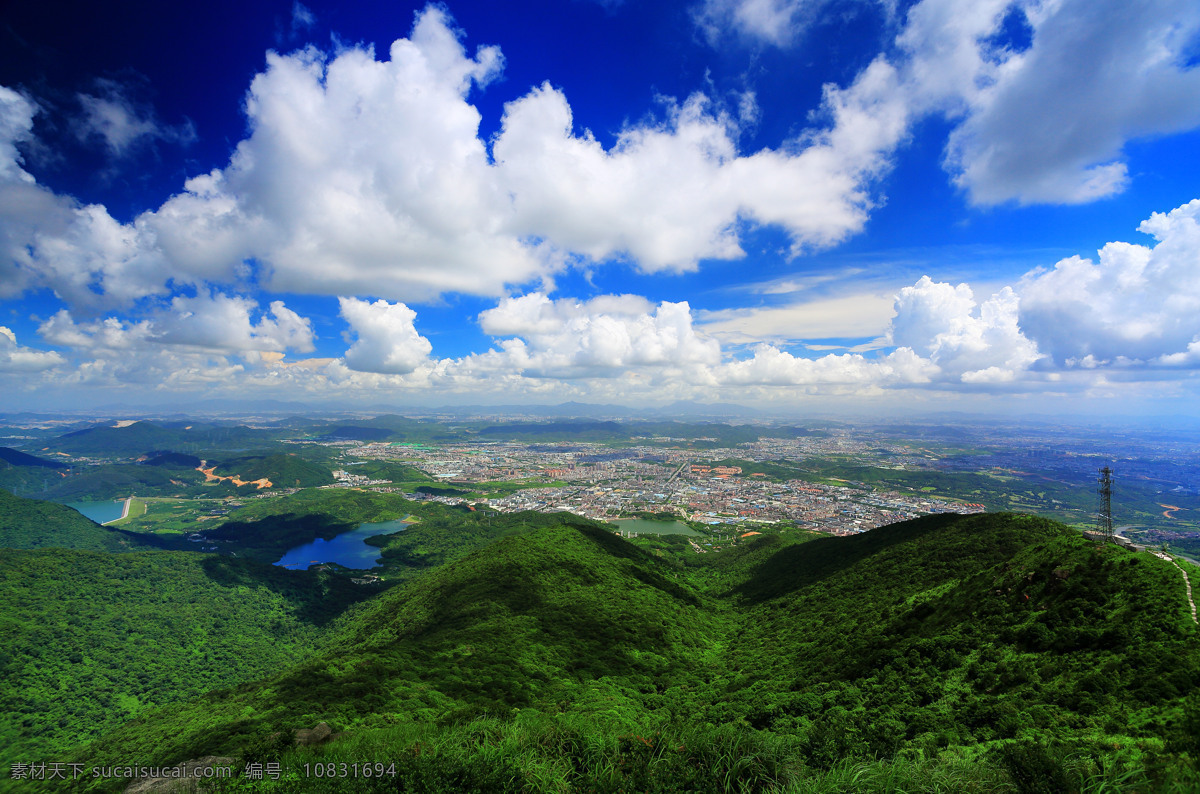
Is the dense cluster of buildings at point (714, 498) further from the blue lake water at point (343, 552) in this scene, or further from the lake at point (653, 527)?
the blue lake water at point (343, 552)

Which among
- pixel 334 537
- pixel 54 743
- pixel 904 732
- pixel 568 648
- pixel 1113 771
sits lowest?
pixel 334 537

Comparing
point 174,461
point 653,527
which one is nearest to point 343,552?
point 653,527

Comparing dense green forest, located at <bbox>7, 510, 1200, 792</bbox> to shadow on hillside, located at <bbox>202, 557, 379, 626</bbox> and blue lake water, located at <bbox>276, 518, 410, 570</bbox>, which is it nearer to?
shadow on hillside, located at <bbox>202, 557, 379, 626</bbox>

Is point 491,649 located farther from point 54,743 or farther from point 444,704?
point 54,743

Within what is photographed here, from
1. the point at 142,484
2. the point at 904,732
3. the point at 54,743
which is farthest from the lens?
the point at 142,484

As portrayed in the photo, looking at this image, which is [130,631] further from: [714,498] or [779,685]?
[714,498]

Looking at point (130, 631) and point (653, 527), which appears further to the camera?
point (653, 527)

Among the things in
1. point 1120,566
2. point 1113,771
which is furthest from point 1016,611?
point 1113,771
